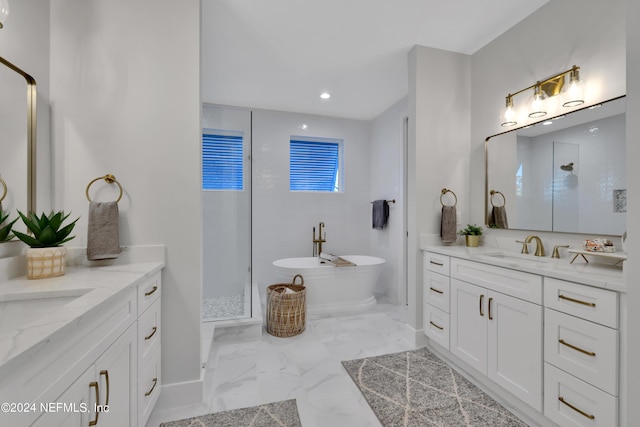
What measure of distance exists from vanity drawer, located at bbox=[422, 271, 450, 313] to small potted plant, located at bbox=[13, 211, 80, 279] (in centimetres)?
242

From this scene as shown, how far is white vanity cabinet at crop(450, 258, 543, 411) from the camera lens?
1501 millimetres

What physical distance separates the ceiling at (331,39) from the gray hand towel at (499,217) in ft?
4.77

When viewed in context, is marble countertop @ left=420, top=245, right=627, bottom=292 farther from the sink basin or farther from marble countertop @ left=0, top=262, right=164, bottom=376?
the sink basin

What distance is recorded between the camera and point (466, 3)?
1.93m

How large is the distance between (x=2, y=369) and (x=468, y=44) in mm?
3223

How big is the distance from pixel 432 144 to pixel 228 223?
208cm

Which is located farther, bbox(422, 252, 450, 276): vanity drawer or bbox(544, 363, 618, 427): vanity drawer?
bbox(422, 252, 450, 276): vanity drawer

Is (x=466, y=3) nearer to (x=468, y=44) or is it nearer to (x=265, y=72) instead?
(x=468, y=44)

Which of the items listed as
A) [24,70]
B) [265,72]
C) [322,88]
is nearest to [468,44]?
[322,88]

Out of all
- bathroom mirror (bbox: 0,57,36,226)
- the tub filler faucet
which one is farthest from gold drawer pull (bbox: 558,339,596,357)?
the tub filler faucet

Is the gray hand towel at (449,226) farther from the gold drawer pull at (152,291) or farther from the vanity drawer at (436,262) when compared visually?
the gold drawer pull at (152,291)

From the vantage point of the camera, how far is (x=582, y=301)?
4.23 ft

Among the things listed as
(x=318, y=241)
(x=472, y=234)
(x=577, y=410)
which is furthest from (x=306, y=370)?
(x=318, y=241)

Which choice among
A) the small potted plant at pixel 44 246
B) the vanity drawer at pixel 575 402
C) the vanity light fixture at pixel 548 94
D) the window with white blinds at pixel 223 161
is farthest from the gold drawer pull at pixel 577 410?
the window with white blinds at pixel 223 161
